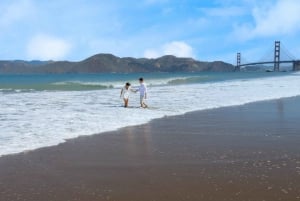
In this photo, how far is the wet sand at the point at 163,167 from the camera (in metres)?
5.59

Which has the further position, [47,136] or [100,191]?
[47,136]

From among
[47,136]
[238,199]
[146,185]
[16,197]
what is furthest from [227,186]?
[47,136]

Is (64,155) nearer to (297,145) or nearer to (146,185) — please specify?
(146,185)

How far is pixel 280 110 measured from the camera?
15398 mm

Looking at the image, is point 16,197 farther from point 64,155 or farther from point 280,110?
point 280,110

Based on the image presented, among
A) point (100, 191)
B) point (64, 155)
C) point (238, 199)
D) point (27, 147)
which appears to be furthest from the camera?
point (27, 147)

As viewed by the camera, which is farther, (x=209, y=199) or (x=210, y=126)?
(x=210, y=126)

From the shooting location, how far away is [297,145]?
852 cm

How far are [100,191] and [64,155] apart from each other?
8.14 feet

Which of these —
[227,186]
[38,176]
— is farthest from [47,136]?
[227,186]

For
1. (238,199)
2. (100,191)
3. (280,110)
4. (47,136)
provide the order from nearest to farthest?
(238,199) < (100,191) < (47,136) < (280,110)

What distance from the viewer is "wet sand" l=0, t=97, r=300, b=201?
18.3 feet

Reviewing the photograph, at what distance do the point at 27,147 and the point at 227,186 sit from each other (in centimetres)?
434

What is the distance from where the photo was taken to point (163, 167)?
695cm
